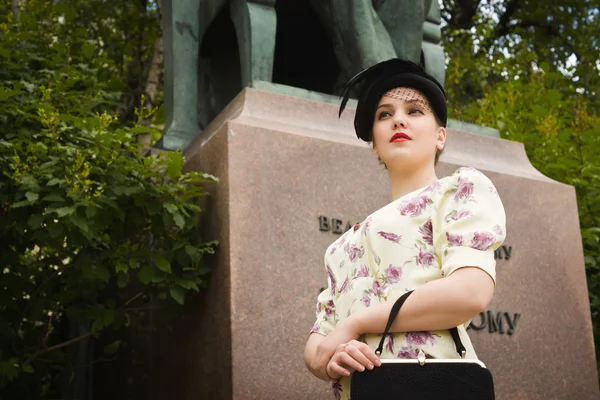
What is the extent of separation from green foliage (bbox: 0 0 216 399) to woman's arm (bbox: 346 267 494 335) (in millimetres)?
2034

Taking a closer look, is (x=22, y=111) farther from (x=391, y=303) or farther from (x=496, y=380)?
(x=391, y=303)

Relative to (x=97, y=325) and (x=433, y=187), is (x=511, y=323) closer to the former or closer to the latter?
(x=97, y=325)

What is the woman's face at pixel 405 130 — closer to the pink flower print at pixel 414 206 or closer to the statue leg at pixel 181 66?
the pink flower print at pixel 414 206

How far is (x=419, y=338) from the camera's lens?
2.09m

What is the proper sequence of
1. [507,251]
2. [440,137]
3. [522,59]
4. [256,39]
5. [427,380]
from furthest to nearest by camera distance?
1. [522,59]
2. [256,39]
3. [507,251]
4. [440,137]
5. [427,380]

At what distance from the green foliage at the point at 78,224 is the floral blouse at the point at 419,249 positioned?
1775 mm

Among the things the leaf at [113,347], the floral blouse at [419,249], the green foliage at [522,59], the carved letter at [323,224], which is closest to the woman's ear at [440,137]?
the floral blouse at [419,249]

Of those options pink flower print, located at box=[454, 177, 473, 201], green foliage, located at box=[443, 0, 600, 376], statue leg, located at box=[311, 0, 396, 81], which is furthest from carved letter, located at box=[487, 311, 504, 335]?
green foliage, located at box=[443, 0, 600, 376]

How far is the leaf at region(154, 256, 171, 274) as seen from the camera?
161 inches

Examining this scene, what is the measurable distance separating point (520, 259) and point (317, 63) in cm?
217

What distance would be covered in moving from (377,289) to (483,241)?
0.31m

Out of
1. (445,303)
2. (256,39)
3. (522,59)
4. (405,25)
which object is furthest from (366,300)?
(522,59)

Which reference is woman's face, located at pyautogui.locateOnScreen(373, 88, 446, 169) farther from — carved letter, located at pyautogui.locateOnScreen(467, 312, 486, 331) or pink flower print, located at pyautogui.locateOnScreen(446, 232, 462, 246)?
carved letter, located at pyautogui.locateOnScreen(467, 312, 486, 331)

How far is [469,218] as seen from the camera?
2.09 metres
